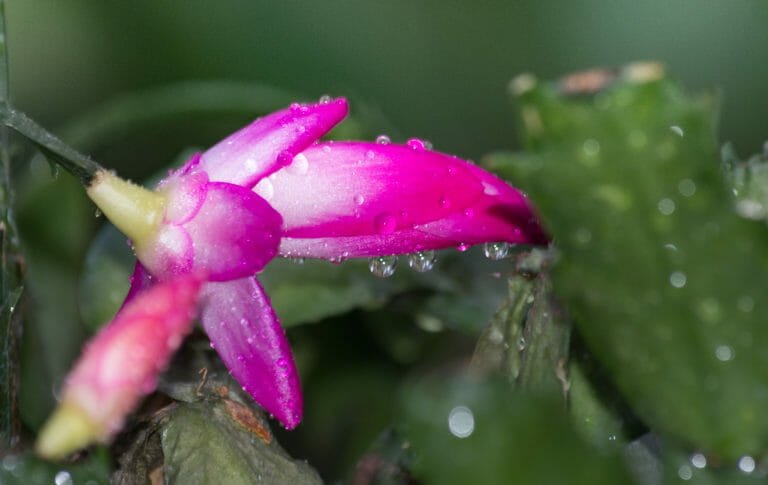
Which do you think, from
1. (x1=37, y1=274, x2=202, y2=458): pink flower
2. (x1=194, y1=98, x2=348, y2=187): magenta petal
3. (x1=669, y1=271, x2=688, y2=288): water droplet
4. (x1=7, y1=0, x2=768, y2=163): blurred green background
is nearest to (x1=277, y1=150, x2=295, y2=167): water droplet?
(x1=194, y1=98, x2=348, y2=187): magenta petal

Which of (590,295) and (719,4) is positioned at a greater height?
(590,295)

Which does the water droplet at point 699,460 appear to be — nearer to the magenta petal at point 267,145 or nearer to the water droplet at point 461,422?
the water droplet at point 461,422

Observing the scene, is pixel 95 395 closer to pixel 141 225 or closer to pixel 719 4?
pixel 141 225

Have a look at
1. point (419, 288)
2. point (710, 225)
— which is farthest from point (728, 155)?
point (419, 288)

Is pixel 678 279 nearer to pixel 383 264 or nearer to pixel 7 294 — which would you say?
pixel 383 264

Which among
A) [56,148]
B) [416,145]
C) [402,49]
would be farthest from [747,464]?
[402,49]

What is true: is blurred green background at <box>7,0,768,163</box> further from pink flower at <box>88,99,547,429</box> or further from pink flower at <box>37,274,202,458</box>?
pink flower at <box>37,274,202,458</box>

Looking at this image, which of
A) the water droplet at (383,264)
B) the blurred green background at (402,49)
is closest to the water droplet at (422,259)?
the water droplet at (383,264)
